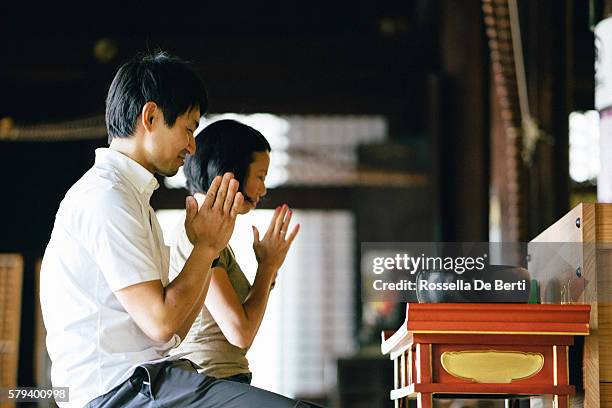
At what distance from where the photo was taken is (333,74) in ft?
33.3

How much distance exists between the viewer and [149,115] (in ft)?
6.97

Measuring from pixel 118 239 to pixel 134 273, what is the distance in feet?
0.24

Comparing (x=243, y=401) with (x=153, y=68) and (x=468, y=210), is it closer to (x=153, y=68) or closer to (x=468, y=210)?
(x=153, y=68)

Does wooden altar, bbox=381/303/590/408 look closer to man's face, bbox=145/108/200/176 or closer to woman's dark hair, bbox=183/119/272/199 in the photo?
man's face, bbox=145/108/200/176

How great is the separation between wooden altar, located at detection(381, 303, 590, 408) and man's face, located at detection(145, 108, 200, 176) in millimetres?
Result: 556

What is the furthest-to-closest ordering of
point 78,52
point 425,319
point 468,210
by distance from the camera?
1. point 78,52
2. point 468,210
3. point 425,319

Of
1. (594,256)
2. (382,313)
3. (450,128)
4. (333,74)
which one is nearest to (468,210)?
(450,128)

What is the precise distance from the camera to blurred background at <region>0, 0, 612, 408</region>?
28.5ft

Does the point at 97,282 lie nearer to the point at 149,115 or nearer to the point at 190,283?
the point at 190,283

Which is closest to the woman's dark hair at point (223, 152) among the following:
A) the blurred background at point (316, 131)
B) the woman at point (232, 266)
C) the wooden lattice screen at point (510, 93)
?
the woman at point (232, 266)

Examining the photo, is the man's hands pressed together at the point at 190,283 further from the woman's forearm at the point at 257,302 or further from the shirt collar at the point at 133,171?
the woman's forearm at the point at 257,302

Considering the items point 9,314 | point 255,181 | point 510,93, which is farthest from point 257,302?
point 9,314

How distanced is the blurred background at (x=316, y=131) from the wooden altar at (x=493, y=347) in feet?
14.7

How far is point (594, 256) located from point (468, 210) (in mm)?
6006
